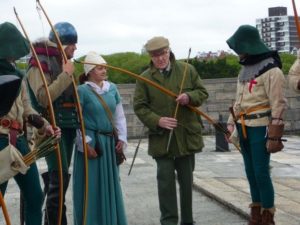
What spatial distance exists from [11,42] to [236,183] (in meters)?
4.56

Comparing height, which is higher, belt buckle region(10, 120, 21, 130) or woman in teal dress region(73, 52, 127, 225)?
belt buckle region(10, 120, 21, 130)

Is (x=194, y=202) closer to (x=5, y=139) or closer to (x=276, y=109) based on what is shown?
(x=276, y=109)

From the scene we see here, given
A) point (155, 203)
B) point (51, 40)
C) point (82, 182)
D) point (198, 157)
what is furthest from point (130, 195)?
point (198, 157)

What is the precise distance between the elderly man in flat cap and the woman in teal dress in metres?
0.36

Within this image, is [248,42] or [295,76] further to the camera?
[248,42]

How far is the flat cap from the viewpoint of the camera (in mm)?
5809

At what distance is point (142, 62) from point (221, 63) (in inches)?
102

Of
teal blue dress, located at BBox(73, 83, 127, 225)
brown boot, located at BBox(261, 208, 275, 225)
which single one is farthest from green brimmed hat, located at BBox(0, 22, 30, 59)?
brown boot, located at BBox(261, 208, 275, 225)

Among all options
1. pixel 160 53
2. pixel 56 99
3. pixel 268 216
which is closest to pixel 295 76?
pixel 268 216

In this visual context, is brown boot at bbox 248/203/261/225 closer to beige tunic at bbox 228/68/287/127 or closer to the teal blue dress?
beige tunic at bbox 228/68/287/127

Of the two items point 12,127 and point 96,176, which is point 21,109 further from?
point 96,176

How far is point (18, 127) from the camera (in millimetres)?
4656

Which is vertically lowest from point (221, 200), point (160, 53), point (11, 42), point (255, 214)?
point (221, 200)

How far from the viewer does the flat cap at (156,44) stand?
5.81 meters
